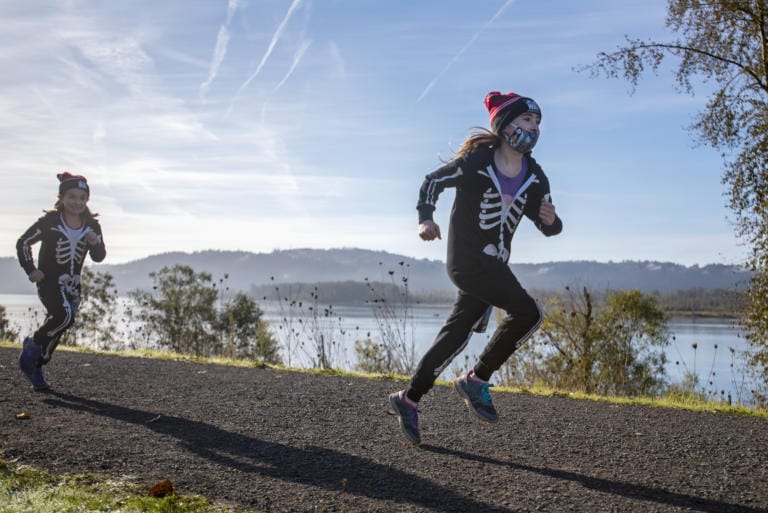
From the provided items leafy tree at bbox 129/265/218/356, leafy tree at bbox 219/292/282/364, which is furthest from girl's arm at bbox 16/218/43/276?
leafy tree at bbox 129/265/218/356

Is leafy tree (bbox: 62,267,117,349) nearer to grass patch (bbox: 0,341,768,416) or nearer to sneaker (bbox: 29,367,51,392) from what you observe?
grass patch (bbox: 0,341,768,416)

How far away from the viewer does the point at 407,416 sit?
526 centimetres

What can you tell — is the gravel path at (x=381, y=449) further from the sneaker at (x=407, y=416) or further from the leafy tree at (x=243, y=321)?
the leafy tree at (x=243, y=321)

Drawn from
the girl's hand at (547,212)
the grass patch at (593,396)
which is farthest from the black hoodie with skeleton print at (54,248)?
the girl's hand at (547,212)

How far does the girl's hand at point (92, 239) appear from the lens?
8164 mm

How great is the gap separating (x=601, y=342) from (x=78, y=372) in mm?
26278

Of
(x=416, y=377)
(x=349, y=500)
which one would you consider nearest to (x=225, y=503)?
(x=349, y=500)

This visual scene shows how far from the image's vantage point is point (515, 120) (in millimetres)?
5359

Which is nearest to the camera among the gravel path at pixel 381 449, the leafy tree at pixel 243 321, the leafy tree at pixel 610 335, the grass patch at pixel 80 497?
the grass patch at pixel 80 497

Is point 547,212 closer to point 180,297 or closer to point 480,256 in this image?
point 480,256

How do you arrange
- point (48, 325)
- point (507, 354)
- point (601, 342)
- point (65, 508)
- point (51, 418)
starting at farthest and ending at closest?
point (601, 342), point (48, 325), point (51, 418), point (507, 354), point (65, 508)

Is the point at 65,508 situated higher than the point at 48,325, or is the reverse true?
the point at 48,325

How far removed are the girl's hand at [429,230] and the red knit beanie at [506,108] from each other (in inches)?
41.2

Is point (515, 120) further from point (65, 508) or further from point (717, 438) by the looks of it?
point (65, 508)
